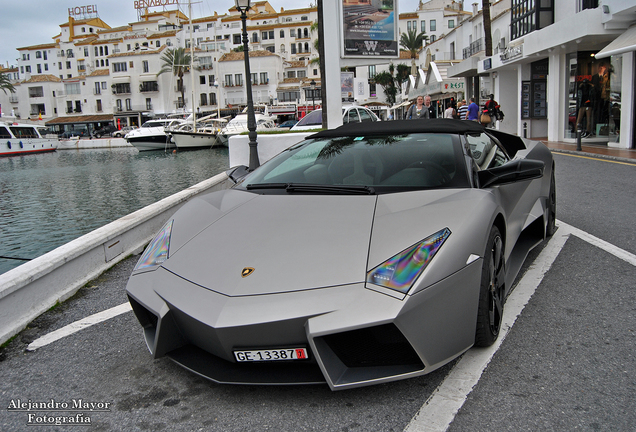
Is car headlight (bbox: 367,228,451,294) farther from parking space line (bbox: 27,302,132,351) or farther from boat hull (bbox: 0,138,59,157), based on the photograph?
boat hull (bbox: 0,138,59,157)

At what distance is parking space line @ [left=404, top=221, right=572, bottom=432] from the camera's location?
6.64ft

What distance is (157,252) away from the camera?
2725 millimetres

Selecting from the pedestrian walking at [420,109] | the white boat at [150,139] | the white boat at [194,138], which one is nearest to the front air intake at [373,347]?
the pedestrian walking at [420,109]

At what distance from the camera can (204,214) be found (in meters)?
2.98

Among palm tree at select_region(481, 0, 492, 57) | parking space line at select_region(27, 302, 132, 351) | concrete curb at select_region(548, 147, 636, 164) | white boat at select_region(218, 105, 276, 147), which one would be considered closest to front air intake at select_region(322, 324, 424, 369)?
parking space line at select_region(27, 302, 132, 351)

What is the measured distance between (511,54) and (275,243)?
73.6ft

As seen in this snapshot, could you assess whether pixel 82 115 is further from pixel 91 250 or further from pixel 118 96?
pixel 91 250

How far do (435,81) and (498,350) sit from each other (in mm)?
28118

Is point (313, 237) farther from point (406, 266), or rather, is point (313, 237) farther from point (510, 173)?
point (510, 173)

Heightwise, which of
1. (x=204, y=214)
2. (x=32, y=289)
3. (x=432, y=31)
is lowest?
(x=32, y=289)

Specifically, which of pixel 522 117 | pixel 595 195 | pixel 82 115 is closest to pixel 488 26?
pixel 522 117

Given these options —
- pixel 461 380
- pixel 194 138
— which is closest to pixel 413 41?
pixel 194 138

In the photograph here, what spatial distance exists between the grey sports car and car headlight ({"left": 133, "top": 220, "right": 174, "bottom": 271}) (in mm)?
12

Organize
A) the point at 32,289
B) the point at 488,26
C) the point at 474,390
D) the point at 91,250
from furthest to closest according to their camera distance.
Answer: the point at 488,26, the point at 91,250, the point at 32,289, the point at 474,390
